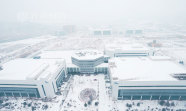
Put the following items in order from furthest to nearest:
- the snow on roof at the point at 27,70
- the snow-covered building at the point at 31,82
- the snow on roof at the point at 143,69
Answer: the snow on roof at the point at 27,70, the snow-covered building at the point at 31,82, the snow on roof at the point at 143,69

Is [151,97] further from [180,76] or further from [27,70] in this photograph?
[27,70]

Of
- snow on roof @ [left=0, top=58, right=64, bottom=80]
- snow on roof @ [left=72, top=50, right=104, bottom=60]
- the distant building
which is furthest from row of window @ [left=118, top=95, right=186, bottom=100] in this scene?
snow on roof @ [left=0, top=58, right=64, bottom=80]

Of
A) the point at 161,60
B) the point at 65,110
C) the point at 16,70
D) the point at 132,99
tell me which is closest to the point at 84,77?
the point at 65,110

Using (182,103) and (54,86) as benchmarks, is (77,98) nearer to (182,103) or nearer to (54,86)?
(54,86)

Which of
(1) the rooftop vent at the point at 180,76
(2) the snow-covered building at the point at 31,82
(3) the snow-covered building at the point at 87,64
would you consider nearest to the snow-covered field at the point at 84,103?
(2) the snow-covered building at the point at 31,82

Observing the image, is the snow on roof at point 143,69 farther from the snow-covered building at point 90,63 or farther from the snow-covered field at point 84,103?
the snow-covered field at point 84,103

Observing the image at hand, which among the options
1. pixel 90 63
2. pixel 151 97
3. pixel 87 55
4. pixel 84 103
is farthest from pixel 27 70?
pixel 151 97

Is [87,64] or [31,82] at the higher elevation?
[87,64]
